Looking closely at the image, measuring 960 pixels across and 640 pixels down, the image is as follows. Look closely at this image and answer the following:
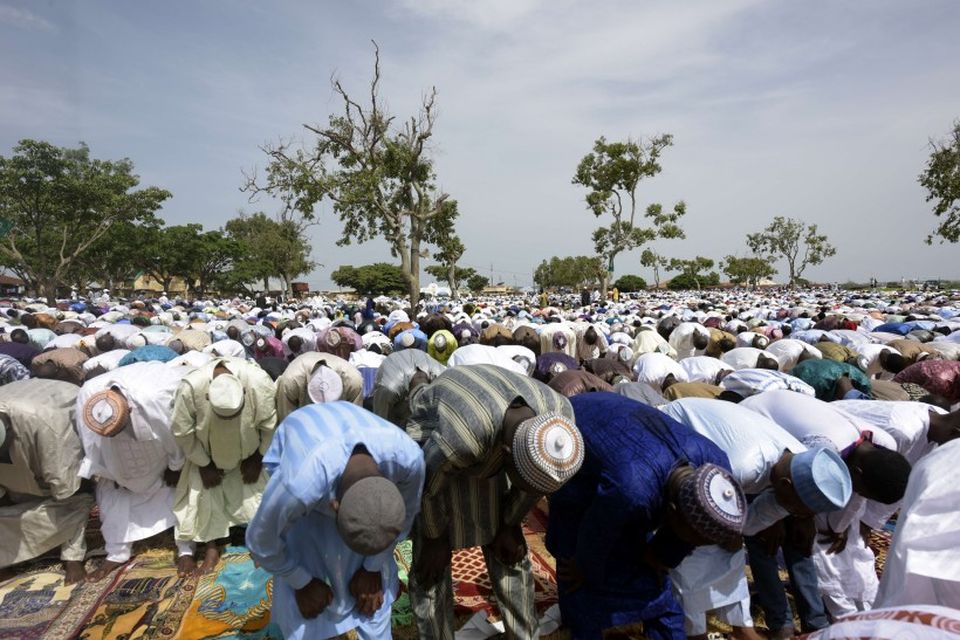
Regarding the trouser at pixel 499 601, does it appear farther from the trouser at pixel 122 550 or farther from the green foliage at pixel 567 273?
the green foliage at pixel 567 273

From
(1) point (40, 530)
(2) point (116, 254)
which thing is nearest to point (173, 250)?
(2) point (116, 254)

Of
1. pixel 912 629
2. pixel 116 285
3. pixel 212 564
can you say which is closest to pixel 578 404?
pixel 912 629

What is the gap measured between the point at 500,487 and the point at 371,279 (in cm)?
5428

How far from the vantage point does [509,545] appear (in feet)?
8.09

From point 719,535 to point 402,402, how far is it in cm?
251

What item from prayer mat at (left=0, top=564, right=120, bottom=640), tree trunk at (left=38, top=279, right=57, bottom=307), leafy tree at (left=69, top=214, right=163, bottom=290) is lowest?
prayer mat at (left=0, top=564, right=120, bottom=640)

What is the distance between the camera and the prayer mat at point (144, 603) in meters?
2.79

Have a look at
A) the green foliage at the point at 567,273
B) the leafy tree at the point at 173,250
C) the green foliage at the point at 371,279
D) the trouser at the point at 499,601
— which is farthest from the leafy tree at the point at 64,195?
the green foliage at the point at 567,273

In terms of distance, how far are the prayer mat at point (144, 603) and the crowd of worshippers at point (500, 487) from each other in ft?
0.44

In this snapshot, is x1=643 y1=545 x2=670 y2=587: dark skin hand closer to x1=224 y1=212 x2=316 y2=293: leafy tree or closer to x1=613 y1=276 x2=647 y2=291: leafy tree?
x1=224 y1=212 x2=316 y2=293: leafy tree

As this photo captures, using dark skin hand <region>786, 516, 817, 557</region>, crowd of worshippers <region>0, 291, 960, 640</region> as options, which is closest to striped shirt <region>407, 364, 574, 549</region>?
crowd of worshippers <region>0, 291, 960, 640</region>

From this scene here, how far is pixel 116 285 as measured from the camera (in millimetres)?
37500

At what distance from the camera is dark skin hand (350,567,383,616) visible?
2061 mm

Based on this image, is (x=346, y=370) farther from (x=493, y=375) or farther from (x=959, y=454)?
(x=959, y=454)
